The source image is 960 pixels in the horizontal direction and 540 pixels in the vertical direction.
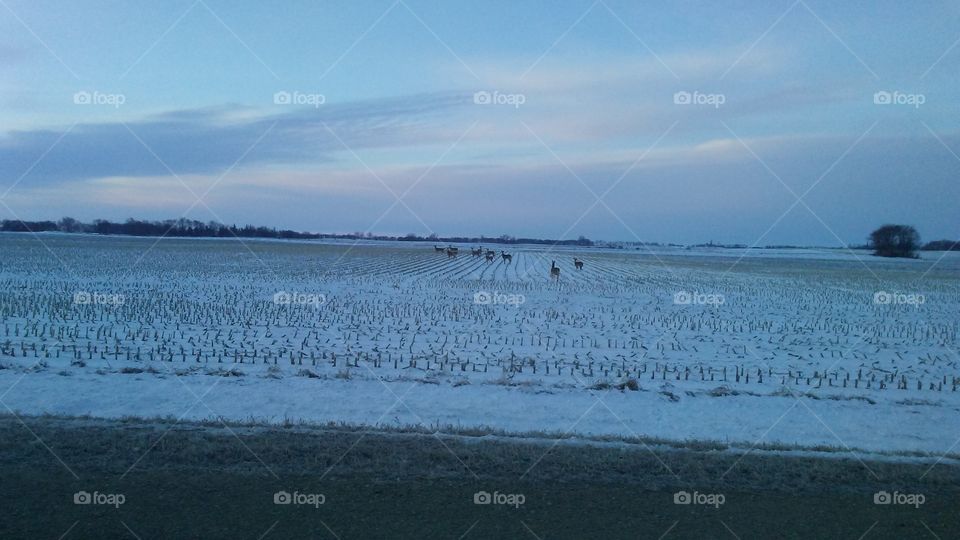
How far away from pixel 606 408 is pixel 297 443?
6.75m

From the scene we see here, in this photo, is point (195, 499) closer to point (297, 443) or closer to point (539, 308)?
point (297, 443)

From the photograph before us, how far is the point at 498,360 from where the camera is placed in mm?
16875

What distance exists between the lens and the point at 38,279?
1351 inches

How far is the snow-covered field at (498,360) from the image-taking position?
1211 cm

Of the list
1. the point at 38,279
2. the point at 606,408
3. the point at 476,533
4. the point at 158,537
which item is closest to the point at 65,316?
the point at 38,279

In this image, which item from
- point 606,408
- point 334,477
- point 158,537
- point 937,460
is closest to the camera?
point 158,537

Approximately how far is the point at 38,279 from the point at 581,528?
3701 cm

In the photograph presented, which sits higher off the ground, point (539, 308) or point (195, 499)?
point (539, 308)

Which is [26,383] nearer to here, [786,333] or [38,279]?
[786,333]

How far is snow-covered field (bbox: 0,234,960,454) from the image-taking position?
1211cm

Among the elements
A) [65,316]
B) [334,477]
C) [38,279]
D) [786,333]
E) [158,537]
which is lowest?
[158,537]

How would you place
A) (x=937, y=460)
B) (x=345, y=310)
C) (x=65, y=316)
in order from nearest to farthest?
(x=937, y=460) < (x=65, y=316) < (x=345, y=310)

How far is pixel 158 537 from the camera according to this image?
17.6 ft

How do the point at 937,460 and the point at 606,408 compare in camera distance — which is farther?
the point at 606,408
